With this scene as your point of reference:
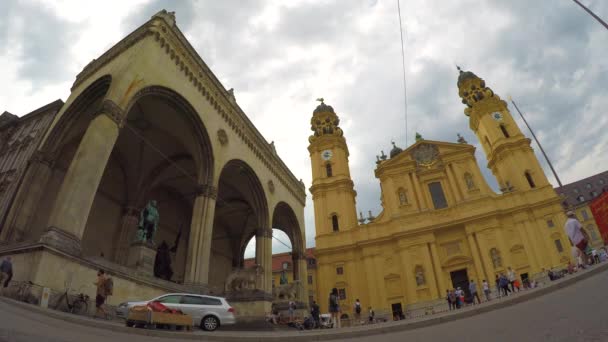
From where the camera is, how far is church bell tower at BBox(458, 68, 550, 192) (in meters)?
33.1

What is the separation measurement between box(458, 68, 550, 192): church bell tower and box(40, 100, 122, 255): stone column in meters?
35.5

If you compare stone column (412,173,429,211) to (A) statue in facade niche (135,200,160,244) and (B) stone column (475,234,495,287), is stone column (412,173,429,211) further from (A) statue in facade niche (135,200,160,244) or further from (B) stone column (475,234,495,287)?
(A) statue in facade niche (135,200,160,244)

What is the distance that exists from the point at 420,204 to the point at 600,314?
31.9 metres

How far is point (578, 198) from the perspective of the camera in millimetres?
53969

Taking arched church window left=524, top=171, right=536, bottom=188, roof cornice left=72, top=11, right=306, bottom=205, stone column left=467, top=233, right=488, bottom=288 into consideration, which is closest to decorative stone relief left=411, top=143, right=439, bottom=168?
arched church window left=524, top=171, right=536, bottom=188

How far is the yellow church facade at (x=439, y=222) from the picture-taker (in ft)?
96.0

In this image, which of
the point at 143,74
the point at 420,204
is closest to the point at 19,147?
the point at 143,74

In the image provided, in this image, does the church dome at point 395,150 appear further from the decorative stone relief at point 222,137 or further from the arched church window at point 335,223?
the decorative stone relief at point 222,137

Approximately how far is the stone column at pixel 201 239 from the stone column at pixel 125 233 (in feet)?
20.5

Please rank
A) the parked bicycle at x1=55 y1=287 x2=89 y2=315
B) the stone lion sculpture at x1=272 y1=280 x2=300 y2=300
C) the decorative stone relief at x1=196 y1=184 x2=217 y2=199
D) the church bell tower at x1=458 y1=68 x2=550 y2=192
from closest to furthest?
the parked bicycle at x1=55 y1=287 x2=89 y2=315
the decorative stone relief at x1=196 y1=184 x2=217 y2=199
the stone lion sculpture at x1=272 y1=280 x2=300 y2=300
the church bell tower at x1=458 y1=68 x2=550 y2=192

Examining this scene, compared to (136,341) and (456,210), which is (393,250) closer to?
(456,210)

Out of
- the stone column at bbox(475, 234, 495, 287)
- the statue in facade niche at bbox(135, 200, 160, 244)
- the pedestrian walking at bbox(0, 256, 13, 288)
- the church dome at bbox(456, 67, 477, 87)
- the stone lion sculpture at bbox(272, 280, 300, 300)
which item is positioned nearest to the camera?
the pedestrian walking at bbox(0, 256, 13, 288)

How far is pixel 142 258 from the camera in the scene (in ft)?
38.4

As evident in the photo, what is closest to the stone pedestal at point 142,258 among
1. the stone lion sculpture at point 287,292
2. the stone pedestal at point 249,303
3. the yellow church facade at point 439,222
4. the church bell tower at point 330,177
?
the stone pedestal at point 249,303
